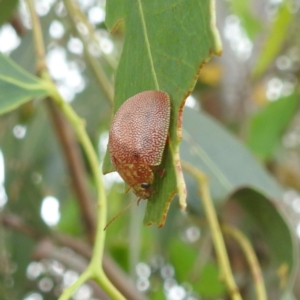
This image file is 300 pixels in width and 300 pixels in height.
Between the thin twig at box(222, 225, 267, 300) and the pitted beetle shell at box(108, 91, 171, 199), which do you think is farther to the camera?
the thin twig at box(222, 225, 267, 300)

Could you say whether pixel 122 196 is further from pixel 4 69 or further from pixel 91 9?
pixel 4 69

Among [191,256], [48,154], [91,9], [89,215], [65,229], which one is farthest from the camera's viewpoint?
[65,229]

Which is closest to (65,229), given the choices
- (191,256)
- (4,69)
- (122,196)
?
(122,196)

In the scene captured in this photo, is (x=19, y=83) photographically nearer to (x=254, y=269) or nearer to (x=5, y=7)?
(x=5, y=7)

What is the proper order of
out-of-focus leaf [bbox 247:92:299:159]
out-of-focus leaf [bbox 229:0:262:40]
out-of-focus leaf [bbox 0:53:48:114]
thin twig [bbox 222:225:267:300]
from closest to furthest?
out-of-focus leaf [bbox 0:53:48:114], thin twig [bbox 222:225:267:300], out-of-focus leaf [bbox 247:92:299:159], out-of-focus leaf [bbox 229:0:262:40]

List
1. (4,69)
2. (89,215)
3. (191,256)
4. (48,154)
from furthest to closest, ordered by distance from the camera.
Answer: (191,256)
(48,154)
(89,215)
(4,69)

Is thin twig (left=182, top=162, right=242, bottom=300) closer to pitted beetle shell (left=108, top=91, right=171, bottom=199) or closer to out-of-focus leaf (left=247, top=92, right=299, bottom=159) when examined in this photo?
pitted beetle shell (left=108, top=91, right=171, bottom=199)

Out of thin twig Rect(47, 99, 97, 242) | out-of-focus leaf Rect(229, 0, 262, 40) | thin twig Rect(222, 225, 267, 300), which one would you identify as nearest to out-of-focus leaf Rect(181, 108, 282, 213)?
thin twig Rect(222, 225, 267, 300)
